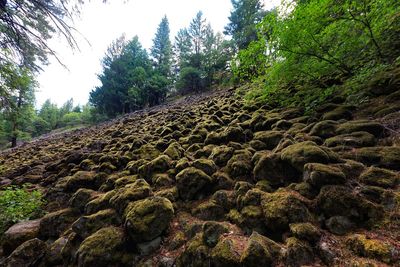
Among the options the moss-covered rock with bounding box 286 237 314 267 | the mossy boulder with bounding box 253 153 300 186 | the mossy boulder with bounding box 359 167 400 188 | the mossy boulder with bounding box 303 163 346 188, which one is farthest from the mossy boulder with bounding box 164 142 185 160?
the mossy boulder with bounding box 359 167 400 188

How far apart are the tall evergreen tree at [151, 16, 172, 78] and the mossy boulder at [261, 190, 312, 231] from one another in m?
28.8

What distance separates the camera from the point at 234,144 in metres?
4.86

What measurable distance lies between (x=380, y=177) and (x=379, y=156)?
46 centimetres

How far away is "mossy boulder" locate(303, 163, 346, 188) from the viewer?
255 centimetres

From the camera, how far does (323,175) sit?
8.60ft

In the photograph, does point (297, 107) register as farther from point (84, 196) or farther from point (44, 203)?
point (44, 203)

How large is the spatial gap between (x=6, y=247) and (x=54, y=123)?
154 feet

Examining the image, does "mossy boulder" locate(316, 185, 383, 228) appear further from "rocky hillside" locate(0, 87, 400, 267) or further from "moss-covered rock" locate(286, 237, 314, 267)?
"moss-covered rock" locate(286, 237, 314, 267)

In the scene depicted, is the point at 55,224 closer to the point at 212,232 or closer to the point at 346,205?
the point at 212,232

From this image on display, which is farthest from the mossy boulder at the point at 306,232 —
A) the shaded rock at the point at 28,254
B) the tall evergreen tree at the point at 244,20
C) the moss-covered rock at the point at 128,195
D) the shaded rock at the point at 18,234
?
the tall evergreen tree at the point at 244,20

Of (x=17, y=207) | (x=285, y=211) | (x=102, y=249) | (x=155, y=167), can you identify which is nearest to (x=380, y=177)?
(x=285, y=211)

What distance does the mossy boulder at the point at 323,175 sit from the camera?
8.37ft

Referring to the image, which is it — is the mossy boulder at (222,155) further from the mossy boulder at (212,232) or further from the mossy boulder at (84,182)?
the mossy boulder at (84,182)

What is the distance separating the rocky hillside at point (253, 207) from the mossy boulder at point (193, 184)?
0.06ft
